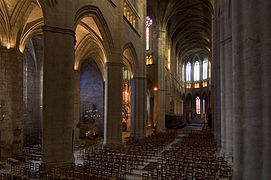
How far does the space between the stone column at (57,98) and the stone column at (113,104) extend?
19.2ft

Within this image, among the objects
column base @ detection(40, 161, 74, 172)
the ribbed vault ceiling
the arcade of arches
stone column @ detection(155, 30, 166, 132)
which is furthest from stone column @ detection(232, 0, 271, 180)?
the ribbed vault ceiling

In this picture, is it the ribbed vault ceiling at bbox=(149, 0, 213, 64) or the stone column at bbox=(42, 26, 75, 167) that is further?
the ribbed vault ceiling at bbox=(149, 0, 213, 64)

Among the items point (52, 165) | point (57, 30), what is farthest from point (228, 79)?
point (52, 165)

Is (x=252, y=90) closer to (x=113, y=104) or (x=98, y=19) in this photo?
(x=113, y=104)

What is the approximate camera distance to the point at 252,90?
23.3 feet

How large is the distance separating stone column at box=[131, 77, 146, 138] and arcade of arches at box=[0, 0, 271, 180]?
0.38 feet

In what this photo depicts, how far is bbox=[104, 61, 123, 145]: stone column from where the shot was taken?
708 inches

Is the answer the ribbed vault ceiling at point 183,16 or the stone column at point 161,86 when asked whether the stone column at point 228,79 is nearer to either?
the stone column at point 161,86

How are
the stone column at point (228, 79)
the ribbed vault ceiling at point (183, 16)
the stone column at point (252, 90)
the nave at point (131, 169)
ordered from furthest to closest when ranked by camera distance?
the ribbed vault ceiling at point (183, 16) < the stone column at point (228, 79) < the nave at point (131, 169) < the stone column at point (252, 90)

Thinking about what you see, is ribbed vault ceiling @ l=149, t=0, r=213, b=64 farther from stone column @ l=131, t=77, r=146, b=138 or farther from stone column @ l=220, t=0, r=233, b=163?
stone column @ l=220, t=0, r=233, b=163

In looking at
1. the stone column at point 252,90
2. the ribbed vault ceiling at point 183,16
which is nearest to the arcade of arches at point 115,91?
the stone column at point 252,90

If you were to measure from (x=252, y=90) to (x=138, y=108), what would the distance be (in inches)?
717

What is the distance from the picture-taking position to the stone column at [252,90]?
6.67 meters

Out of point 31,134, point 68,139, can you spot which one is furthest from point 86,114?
point 68,139
